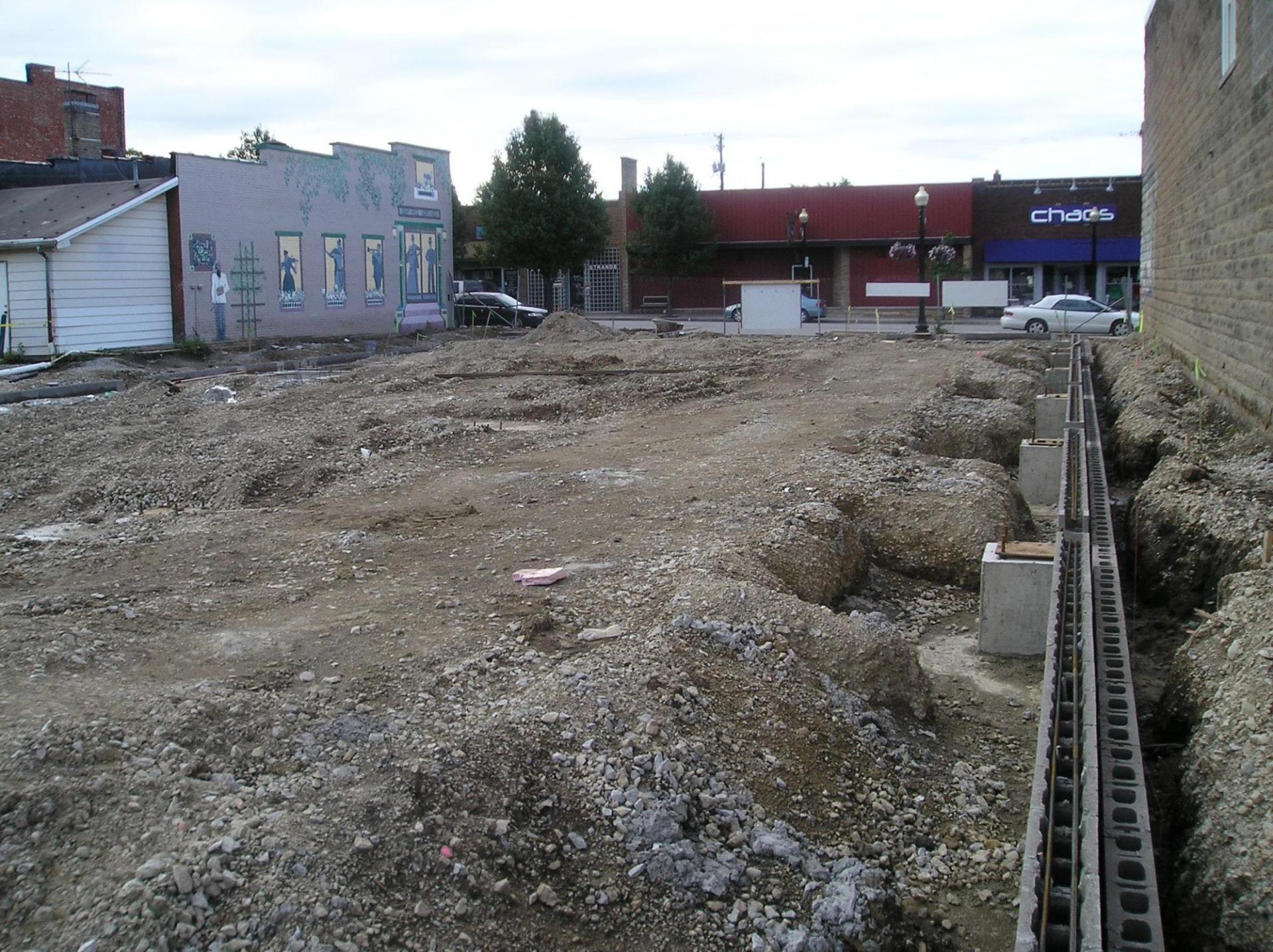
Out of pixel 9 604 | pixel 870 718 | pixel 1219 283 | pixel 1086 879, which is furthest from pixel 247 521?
pixel 1219 283

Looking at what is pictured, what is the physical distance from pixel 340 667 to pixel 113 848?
6.70ft

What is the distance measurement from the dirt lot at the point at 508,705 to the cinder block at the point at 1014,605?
0.29 m

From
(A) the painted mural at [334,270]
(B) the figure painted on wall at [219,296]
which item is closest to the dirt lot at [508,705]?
(B) the figure painted on wall at [219,296]

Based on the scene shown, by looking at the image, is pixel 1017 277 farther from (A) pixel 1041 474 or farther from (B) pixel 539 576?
(B) pixel 539 576

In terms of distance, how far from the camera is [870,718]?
6457mm

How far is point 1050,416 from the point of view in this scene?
17.0 metres

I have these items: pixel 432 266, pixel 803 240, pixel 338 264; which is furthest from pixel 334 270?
pixel 803 240

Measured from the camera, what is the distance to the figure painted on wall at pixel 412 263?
42312mm

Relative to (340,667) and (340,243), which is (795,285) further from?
(340,667)

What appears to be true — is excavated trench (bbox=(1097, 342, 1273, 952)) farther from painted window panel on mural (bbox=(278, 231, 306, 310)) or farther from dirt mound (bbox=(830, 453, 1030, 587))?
painted window panel on mural (bbox=(278, 231, 306, 310))

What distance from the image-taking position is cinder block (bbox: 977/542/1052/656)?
27.0 ft

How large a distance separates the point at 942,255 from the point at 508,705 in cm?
4550

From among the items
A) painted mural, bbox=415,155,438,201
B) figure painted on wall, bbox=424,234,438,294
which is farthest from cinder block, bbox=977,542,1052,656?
painted mural, bbox=415,155,438,201

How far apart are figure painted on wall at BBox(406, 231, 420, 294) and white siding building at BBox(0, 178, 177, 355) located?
1086 centimetres
